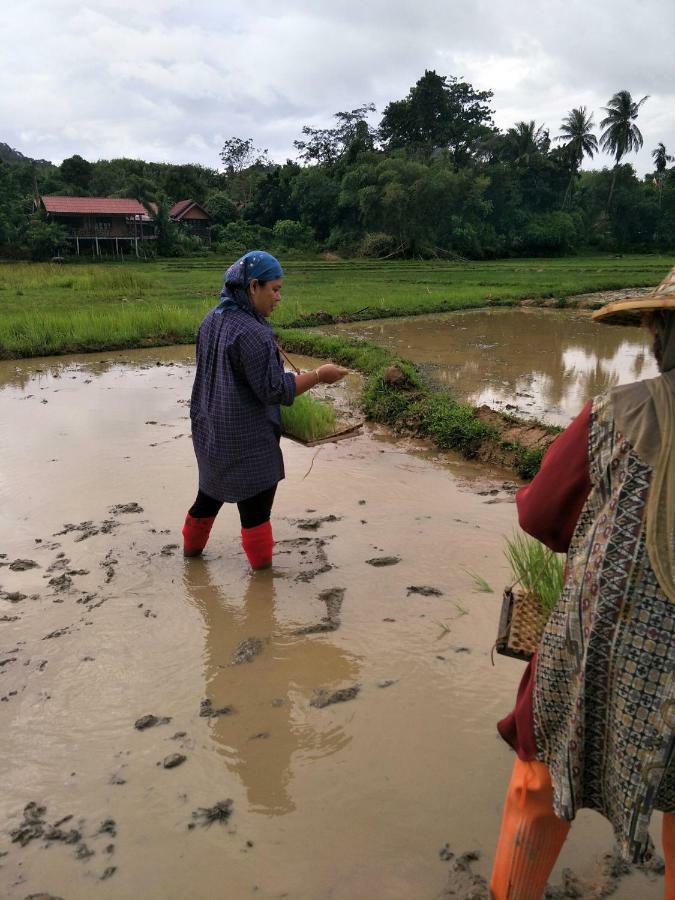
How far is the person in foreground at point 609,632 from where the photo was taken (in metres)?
1.04

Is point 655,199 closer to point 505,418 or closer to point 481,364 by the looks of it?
point 481,364

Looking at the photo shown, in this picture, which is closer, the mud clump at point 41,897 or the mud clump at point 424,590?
the mud clump at point 41,897

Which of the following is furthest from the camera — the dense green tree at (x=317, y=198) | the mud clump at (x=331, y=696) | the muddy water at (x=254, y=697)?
the dense green tree at (x=317, y=198)

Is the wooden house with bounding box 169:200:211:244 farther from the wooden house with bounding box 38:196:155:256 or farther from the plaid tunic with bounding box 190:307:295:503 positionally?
the plaid tunic with bounding box 190:307:295:503

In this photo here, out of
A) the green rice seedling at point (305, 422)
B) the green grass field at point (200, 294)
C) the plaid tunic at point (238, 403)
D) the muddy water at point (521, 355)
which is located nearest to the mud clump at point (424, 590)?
the plaid tunic at point (238, 403)

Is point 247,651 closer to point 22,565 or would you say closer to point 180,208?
point 22,565

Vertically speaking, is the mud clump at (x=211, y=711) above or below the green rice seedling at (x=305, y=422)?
below

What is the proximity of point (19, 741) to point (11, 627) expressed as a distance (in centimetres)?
75

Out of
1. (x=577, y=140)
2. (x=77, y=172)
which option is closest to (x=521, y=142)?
(x=577, y=140)

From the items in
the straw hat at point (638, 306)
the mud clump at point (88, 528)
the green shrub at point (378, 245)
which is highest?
the green shrub at point (378, 245)

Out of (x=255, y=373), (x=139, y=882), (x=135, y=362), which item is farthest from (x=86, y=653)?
(x=135, y=362)

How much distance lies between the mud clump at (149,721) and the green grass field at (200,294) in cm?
821

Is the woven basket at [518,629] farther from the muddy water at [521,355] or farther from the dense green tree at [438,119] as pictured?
the dense green tree at [438,119]

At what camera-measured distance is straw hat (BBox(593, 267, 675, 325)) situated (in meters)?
1.05
